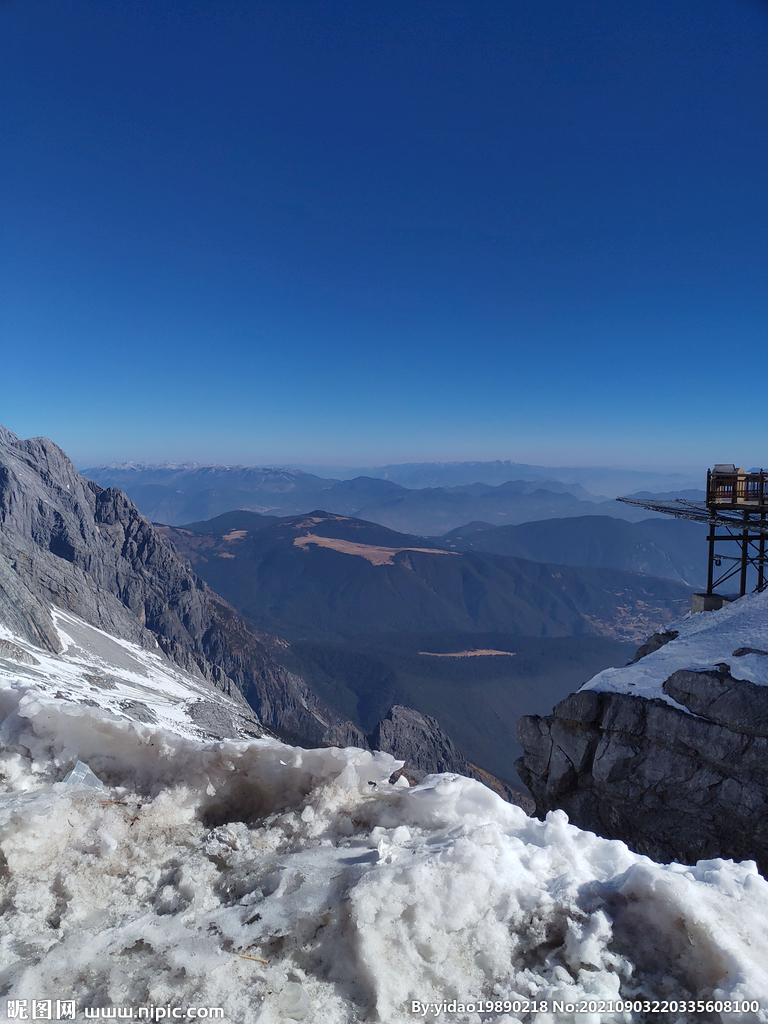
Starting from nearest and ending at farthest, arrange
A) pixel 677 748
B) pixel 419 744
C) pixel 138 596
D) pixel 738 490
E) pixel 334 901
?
pixel 334 901, pixel 677 748, pixel 738 490, pixel 419 744, pixel 138 596

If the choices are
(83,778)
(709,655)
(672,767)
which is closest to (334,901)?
(83,778)

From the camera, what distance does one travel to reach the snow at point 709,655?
13.4 m

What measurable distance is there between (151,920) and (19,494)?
4409 inches

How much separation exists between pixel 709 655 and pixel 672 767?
3.13 metres

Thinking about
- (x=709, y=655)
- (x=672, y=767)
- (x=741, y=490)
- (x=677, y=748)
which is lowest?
(x=672, y=767)

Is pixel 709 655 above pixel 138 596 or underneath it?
above

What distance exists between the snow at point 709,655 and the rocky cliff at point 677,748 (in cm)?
4

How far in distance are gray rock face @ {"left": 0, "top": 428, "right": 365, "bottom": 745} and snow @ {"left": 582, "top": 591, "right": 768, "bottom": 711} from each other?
253 feet

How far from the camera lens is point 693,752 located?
13.2 m

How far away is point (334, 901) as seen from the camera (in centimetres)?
303

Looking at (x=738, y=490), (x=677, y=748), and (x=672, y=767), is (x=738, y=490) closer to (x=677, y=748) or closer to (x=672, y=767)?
(x=677, y=748)

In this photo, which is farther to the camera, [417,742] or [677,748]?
[417,742]

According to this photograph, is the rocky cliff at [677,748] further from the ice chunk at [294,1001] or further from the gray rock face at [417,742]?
the gray rock face at [417,742]

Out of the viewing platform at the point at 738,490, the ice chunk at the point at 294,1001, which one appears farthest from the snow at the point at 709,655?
the ice chunk at the point at 294,1001
